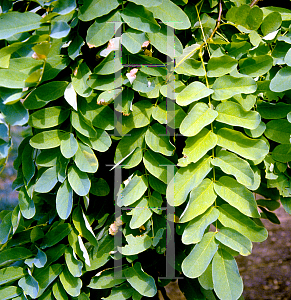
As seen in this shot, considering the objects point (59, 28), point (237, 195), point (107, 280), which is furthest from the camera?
point (107, 280)

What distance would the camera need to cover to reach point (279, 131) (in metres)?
0.67

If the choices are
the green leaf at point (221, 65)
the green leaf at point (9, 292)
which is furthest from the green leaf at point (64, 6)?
the green leaf at point (9, 292)

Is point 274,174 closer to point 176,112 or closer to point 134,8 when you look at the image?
point 176,112

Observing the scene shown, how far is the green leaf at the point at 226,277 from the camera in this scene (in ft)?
1.93

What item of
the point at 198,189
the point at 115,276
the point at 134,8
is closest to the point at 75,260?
the point at 115,276

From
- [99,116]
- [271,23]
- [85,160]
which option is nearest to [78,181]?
[85,160]


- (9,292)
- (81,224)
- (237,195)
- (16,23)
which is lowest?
(9,292)

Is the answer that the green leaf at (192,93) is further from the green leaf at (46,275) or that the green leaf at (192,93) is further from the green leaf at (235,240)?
the green leaf at (46,275)

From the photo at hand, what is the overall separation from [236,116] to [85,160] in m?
0.34

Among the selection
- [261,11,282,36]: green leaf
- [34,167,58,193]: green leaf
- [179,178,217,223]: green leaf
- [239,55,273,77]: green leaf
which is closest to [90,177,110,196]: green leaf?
[34,167,58,193]: green leaf

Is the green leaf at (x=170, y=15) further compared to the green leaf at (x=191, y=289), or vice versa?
the green leaf at (x=191, y=289)

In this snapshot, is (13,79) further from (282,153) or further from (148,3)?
(282,153)

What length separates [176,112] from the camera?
0.64 meters

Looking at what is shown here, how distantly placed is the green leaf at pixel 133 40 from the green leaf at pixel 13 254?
0.53 metres
